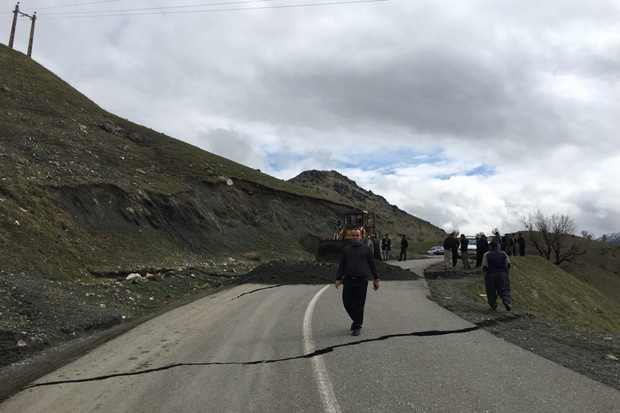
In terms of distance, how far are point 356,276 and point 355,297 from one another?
38 centimetres

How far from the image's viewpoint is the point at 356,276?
811 centimetres

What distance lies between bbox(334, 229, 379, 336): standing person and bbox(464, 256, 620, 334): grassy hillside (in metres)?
9.13

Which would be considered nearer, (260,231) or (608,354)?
(608,354)

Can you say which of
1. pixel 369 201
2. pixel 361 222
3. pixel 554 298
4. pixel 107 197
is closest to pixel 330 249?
pixel 361 222

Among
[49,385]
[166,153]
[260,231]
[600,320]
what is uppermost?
[166,153]

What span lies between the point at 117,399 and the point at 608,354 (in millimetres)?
7122

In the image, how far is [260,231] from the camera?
3588 cm

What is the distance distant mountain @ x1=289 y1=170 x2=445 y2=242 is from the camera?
10800 centimetres

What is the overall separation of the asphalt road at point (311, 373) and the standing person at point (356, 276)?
0.41 metres

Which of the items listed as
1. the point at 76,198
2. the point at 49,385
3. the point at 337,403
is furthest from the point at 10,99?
the point at 337,403

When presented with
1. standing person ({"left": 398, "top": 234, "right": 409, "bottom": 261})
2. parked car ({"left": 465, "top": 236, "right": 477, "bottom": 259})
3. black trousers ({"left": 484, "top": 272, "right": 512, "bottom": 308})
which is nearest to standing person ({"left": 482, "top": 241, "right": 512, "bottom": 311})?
black trousers ({"left": 484, "top": 272, "right": 512, "bottom": 308})

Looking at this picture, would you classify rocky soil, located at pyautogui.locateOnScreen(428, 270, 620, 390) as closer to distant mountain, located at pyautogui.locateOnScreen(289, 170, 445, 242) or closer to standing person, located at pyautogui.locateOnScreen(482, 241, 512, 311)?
standing person, located at pyautogui.locateOnScreen(482, 241, 512, 311)

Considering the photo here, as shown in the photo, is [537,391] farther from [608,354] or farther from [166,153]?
[166,153]

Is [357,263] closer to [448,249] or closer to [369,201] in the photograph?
[448,249]
